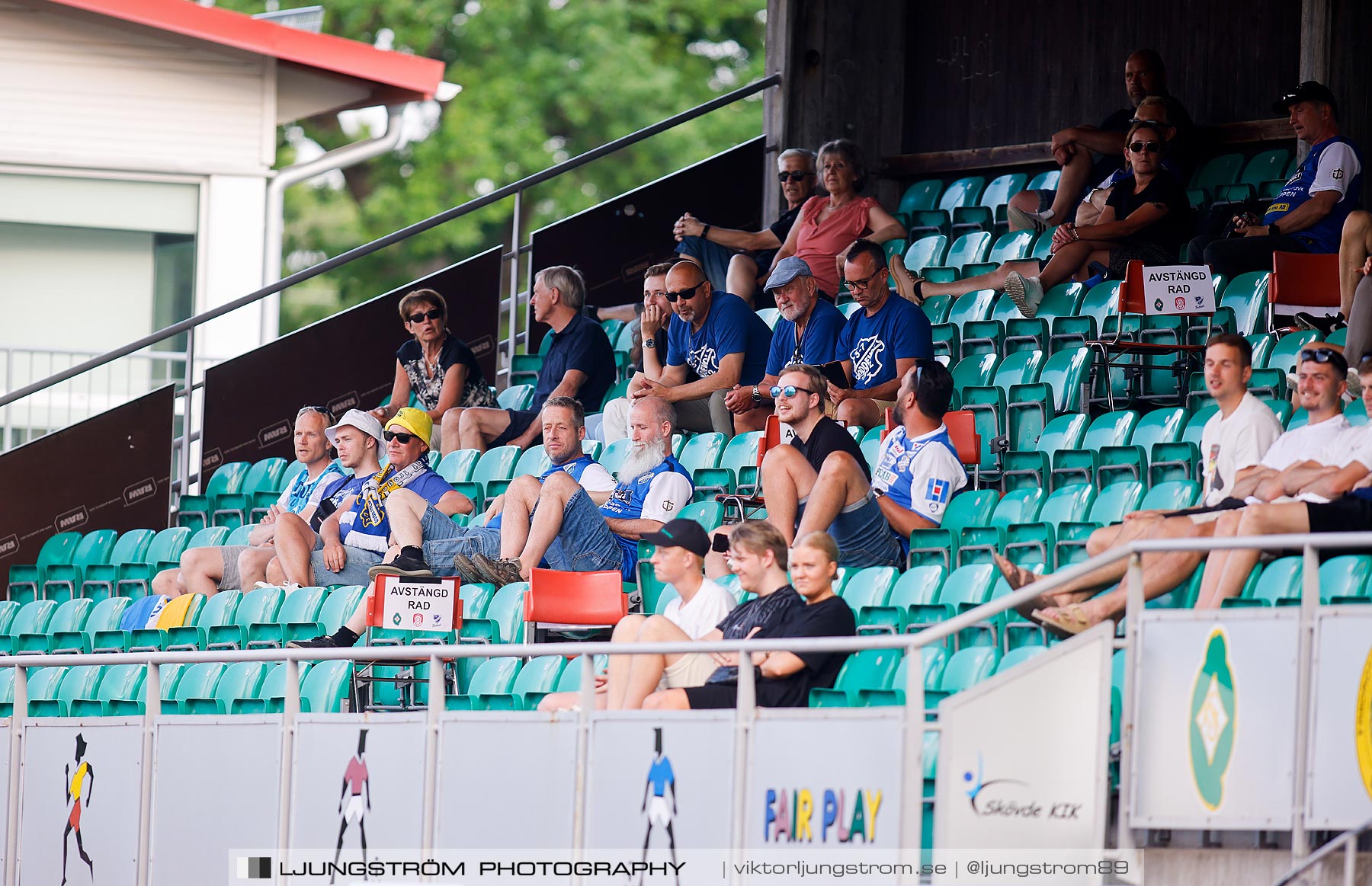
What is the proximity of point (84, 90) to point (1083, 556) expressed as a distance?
13.0 meters

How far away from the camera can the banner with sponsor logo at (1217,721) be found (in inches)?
215

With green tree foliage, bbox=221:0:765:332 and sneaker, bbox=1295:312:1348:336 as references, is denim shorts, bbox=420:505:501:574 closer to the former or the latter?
sneaker, bbox=1295:312:1348:336

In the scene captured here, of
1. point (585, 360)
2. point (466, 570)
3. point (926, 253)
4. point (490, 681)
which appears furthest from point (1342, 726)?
point (926, 253)

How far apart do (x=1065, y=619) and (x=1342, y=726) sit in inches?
44.9

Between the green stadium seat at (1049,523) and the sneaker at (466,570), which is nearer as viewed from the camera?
the green stadium seat at (1049,523)

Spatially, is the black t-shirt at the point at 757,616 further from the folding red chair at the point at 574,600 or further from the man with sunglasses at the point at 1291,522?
the man with sunglasses at the point at 1291,522

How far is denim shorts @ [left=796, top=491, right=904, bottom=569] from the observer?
8125mm

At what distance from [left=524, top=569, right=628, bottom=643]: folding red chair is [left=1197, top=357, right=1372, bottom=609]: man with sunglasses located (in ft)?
7.82

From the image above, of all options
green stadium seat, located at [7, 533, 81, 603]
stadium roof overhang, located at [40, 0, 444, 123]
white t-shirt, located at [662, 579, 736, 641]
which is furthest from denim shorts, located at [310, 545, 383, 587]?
stadium roof overhang, located at [40, 0, 444, 123]

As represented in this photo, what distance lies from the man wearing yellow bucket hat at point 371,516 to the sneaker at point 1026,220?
13.2 ft

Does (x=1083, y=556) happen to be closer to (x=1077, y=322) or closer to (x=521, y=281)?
(x=1077, y=322)

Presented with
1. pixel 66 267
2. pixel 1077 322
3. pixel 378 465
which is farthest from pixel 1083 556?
pixel 66 267

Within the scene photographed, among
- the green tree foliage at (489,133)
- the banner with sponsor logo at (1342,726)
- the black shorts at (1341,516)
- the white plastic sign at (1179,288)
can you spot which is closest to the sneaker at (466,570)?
the white plastic sign at (1179,288)

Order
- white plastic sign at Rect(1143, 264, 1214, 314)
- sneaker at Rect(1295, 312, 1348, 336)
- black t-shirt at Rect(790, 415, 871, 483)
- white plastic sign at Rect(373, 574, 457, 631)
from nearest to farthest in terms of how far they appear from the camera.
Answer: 1. white plastic sign at Rect(373, 574, 457, 631)
2. black t-shirt at Rect(790, 415, 871, 483)
3. sneaker at Rect(1295, 312, 1348, 336)
4. white plastic sign at Rect(1143, 264, 1214, 314)
